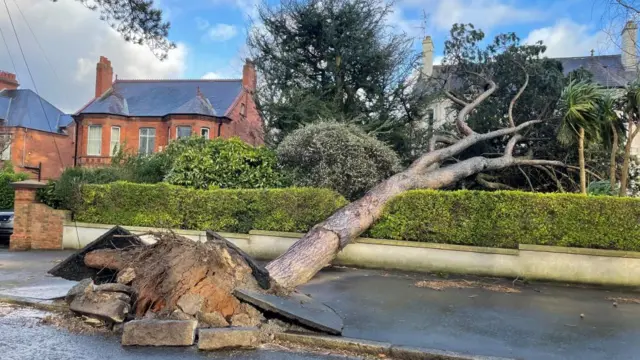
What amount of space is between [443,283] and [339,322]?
353 centimetres

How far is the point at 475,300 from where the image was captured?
733 cm

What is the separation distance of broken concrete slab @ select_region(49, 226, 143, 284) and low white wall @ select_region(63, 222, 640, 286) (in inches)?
158

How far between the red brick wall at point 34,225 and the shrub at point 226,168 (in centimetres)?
309

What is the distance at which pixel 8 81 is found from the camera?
123ft

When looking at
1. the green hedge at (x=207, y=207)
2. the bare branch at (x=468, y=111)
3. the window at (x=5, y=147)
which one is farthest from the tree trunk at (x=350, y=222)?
the window at (x=5, y=147)

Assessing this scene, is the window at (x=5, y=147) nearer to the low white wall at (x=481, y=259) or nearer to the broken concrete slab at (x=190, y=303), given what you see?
the low white wall at (x=481, y=259)

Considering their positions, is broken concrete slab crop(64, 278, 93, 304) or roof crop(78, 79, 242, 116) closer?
broken concrete slab crop(64, 278, 93, 304)

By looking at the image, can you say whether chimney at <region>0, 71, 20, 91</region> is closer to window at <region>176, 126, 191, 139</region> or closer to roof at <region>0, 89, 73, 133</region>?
roof at <region>0, 89, 73, 133</region>

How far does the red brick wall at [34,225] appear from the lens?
1227 cm

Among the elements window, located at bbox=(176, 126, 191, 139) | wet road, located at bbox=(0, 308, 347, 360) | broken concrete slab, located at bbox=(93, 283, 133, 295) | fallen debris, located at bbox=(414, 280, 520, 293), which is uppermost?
window, located at bbox=(176, 126, 191, 139)

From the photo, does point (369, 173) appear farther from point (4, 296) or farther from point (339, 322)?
point (4, 296)

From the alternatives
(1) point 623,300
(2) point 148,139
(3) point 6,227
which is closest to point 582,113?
(1) point 623,300

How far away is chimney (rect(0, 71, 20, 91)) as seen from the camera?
121ft

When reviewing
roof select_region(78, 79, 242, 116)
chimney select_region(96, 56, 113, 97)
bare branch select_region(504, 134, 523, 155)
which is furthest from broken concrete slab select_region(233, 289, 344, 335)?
chimney select_region(96, 56, 113, 97)
